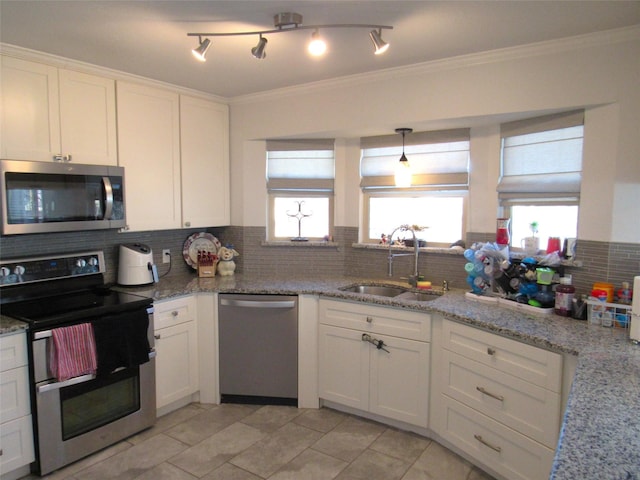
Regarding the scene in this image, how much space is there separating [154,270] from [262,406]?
4.21 feet

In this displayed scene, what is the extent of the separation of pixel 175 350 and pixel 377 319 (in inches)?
56.2

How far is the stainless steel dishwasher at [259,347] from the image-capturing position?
305cm

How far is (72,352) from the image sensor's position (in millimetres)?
2301

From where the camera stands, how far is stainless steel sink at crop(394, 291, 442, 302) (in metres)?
3.03

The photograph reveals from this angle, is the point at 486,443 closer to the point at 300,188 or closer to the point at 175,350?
the point at 175,350

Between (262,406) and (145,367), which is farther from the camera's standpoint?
(262,406)

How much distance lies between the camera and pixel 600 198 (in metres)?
2.39

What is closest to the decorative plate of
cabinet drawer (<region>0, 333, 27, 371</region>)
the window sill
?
the window sill

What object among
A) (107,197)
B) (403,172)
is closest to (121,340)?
(107,197)

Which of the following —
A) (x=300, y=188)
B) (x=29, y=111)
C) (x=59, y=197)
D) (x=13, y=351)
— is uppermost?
(x=29, y=111)

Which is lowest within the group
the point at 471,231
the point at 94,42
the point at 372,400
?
the point at 372,400

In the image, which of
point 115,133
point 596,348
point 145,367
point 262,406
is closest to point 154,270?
point 145,367

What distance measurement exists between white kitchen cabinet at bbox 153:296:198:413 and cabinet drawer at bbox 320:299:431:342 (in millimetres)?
964

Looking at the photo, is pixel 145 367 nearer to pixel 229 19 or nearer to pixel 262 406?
pixel 262 406
